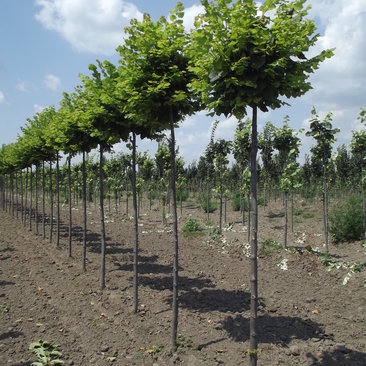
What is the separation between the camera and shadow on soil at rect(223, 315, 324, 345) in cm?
634

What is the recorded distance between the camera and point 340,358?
5504 millimetres

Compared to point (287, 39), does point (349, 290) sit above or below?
below

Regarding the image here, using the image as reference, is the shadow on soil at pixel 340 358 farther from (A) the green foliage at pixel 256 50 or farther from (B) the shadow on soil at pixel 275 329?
(A) the green foliage at pixel 256 50

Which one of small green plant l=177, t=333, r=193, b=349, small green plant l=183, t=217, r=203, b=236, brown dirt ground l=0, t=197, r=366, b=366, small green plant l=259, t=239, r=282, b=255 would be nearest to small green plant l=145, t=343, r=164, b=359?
brown dirt ground l=0, t=197, r=366, b=366

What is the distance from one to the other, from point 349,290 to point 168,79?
270 inches

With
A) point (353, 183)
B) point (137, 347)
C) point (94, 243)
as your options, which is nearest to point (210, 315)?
point (137, 347)

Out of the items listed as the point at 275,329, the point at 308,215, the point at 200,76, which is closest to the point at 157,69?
the point at 200,76

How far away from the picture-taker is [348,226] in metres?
15.3

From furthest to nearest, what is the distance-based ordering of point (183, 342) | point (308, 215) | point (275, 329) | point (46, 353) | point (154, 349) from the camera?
point (308, 215) < point (275, 329) < point (183, 342) < point (154, 349) < point (46, 353)

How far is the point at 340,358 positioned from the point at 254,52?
14.8 ft

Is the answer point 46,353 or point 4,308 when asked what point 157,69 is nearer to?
point 46,353

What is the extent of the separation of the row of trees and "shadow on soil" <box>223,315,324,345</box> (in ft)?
4.20

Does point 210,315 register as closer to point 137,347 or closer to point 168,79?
point 137,347

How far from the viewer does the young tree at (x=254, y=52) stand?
13.8ft
